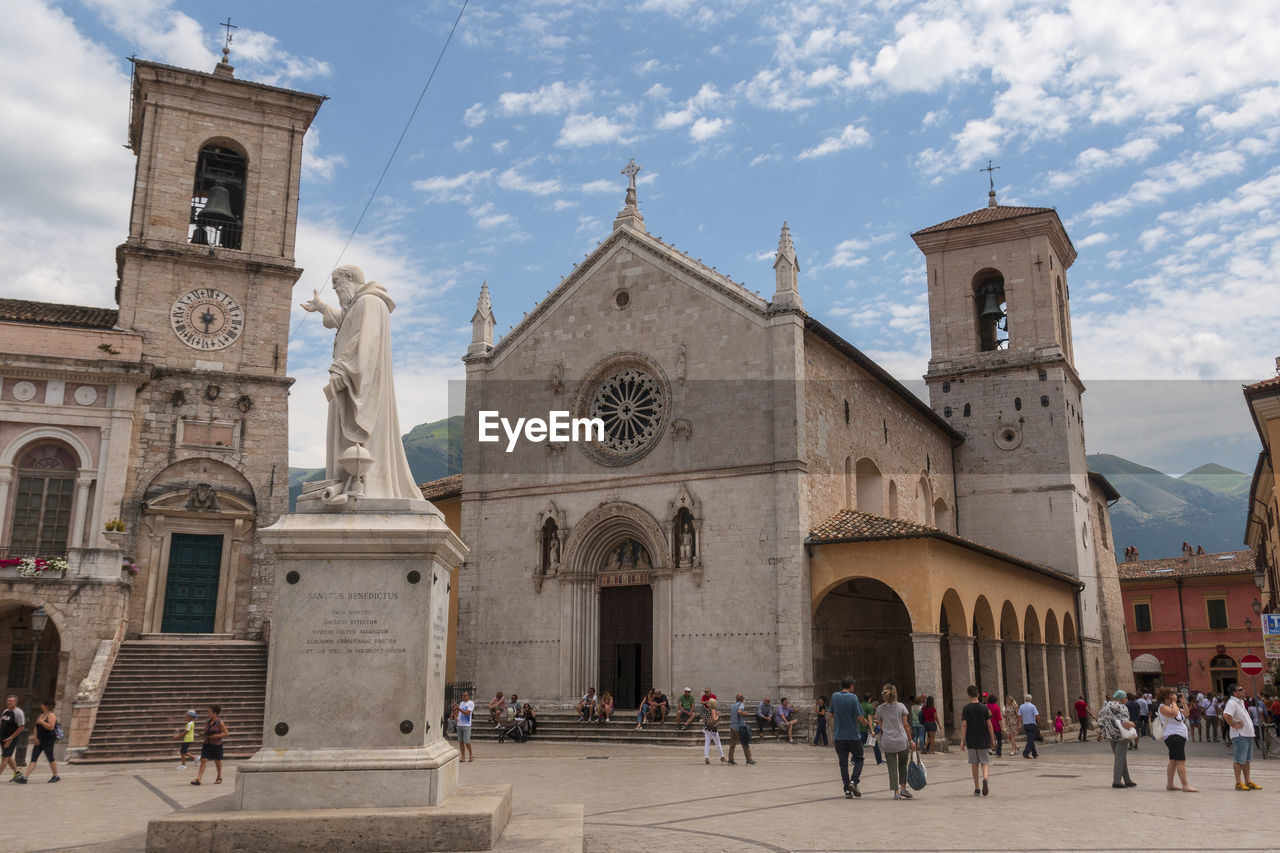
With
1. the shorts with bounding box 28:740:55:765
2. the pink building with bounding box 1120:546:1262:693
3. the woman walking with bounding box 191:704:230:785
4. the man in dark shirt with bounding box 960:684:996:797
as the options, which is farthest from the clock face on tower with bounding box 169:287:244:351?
the pink building with bounding box 1120:546:1262:693

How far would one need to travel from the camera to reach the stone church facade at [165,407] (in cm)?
2339

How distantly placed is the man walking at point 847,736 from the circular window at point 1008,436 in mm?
25802

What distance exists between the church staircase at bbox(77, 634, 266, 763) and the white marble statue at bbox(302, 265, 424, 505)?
13064 mm

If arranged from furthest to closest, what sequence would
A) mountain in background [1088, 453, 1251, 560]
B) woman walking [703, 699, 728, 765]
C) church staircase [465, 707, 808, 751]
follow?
1. mountain in background [1088, 453, 1251, 560]
2. church staircase [465, 707, 808, 751]
3. woman walking [703, 699, 728, 765]

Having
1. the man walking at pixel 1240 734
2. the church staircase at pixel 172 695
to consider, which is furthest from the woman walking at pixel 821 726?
the church staircase at pixel 172 695

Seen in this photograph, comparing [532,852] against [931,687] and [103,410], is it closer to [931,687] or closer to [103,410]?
[931,687]

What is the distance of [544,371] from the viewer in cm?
2917

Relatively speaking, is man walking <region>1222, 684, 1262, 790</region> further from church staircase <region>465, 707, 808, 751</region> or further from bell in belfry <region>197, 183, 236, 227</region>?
bell in belfry <region>197, 183, 236, 227</region>

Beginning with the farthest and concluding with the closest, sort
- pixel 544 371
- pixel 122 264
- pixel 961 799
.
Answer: pixel 544 371, pixel 122 264, pixel 961 799

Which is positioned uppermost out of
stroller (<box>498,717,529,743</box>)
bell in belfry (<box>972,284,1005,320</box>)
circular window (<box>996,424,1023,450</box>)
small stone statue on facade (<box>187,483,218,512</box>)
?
bell in belfry (<box>972,284,1005,320</box>)

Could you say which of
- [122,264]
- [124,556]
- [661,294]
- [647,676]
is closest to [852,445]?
[661,294]

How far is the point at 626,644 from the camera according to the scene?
2652cm

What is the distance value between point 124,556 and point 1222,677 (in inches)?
1912

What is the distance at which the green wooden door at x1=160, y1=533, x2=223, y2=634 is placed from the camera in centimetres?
2528
